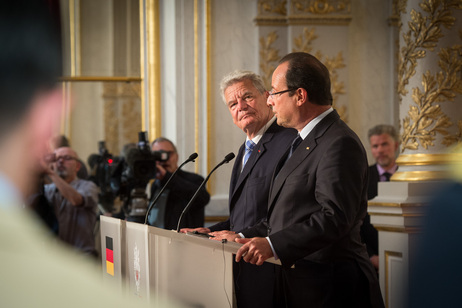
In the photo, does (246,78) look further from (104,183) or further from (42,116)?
(104,183)

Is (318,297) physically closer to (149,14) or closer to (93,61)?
(149,14)

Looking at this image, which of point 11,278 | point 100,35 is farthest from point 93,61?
point 11,278

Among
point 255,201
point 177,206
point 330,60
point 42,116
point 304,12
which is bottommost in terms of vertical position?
point 177,206

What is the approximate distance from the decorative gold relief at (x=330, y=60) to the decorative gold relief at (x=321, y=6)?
175 mm

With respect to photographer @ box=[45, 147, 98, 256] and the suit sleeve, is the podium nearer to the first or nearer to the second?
the suit sleeve

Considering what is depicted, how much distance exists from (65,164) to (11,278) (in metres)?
3.93

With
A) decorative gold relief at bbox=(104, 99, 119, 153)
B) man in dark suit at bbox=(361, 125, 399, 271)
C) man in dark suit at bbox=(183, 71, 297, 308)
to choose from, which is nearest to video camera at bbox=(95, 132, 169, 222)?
man in dark suit at bbox=(183, 71, 297, 308)

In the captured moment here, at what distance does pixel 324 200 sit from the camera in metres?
2.05

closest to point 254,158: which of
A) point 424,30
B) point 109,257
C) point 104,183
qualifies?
point 109,257

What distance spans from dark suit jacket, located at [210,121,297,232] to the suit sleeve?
0.47m

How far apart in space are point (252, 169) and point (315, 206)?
0.66 m

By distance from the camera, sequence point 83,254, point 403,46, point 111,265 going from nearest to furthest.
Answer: point 111,265 < point 403,46 < point 83,254

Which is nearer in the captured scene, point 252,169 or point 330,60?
point 252,169

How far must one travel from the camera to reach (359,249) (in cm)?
221
